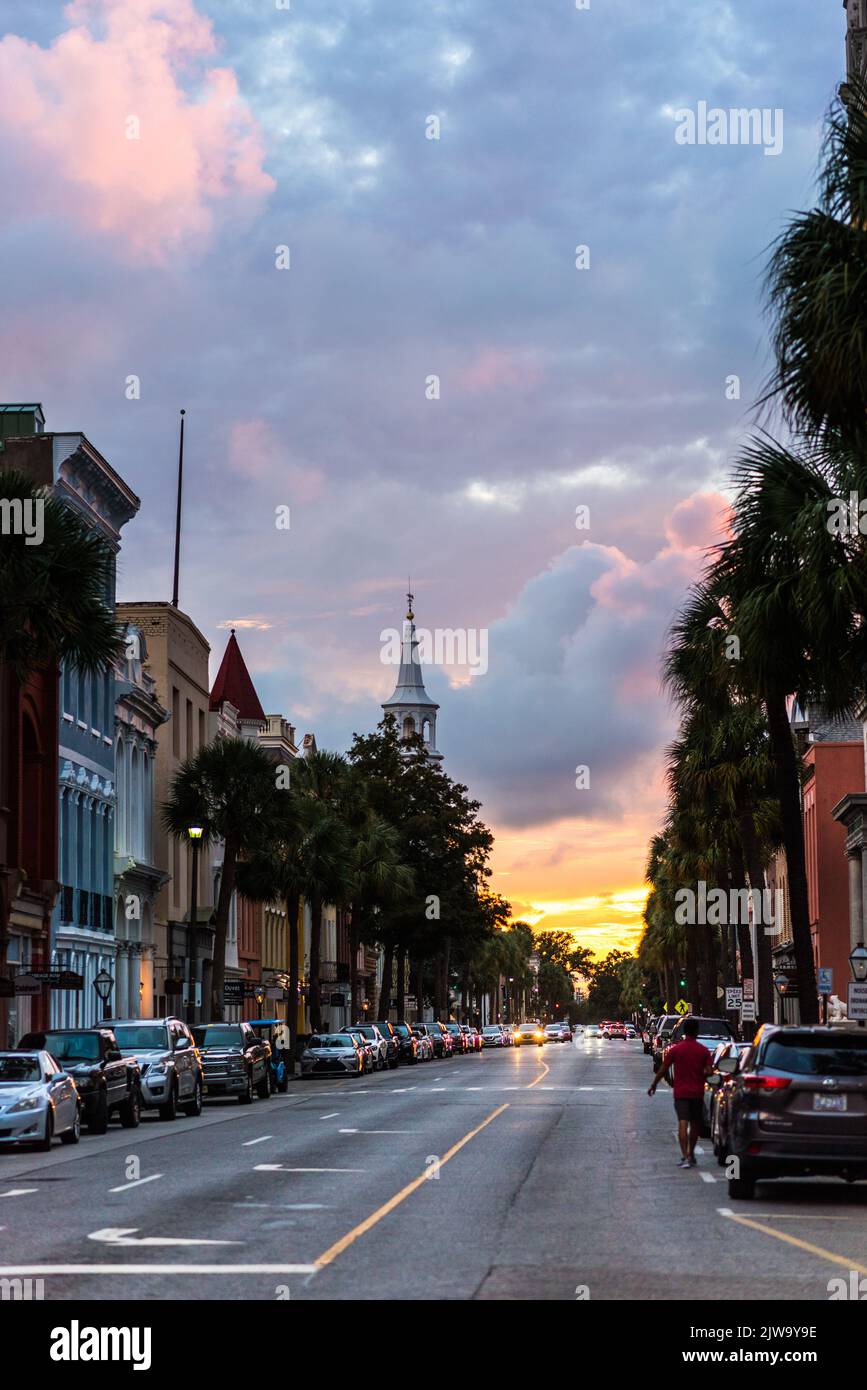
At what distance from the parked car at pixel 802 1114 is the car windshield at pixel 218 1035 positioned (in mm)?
25915

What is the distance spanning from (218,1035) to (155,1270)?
3124 centimetres

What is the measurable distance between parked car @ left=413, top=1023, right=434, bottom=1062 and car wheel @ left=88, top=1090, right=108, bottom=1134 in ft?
150

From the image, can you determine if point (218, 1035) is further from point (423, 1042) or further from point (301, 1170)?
point (423, 1042)

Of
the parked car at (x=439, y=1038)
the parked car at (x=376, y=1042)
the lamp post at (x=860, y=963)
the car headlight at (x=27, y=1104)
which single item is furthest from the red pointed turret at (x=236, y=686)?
the car headlight at (x=27, y=1104)

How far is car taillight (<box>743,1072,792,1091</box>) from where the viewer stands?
743 inches

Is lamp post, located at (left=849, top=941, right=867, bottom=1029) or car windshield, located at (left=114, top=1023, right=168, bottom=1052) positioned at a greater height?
lamp post, located at (left=849, top=941, right=867, bottom=1029)

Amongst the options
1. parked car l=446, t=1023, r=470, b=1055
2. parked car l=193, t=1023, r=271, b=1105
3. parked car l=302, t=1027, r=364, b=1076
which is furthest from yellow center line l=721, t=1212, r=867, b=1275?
parked car l=446, t=1023, r=470, b=1055

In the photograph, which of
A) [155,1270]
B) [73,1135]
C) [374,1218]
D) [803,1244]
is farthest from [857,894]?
[155,1270]

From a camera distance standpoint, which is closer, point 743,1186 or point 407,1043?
point 743,1186

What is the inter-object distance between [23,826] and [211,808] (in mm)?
9491

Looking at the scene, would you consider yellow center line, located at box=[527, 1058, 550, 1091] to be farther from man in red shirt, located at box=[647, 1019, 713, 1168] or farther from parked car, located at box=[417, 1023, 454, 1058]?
man in red shirt, located at box=[647, 1019, 713, 1168]

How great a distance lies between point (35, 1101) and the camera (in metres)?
27.3
